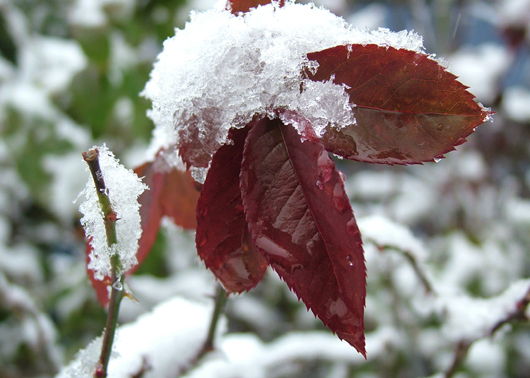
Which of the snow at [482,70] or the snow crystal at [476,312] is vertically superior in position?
the snow at [482,70]

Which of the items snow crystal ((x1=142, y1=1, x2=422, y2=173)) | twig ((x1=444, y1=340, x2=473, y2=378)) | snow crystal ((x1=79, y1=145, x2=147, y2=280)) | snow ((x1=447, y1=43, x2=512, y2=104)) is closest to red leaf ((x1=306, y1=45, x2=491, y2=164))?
snow crystal ((x1=142, y1=1, x2=422, y2=173))

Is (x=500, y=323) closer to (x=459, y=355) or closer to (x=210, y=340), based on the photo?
(x=459, y=355)

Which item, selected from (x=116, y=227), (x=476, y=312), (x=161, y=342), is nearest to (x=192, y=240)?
(x=161, y=342)

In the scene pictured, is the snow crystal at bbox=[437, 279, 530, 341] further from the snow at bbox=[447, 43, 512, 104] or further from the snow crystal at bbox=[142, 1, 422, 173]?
the snow at bbox=[447, 43, 512, 104]

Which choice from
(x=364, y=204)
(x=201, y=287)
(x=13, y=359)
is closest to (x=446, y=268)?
(x=364, y=204)

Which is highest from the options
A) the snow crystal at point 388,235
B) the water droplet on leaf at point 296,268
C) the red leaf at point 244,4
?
the red leaf at point 244,4

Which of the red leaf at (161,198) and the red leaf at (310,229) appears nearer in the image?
the red leaf at (310,229)

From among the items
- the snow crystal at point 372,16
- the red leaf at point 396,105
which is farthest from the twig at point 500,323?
the snow crystal at point 372,16

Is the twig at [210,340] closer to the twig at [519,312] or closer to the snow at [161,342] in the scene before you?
the snow at [161,342]
